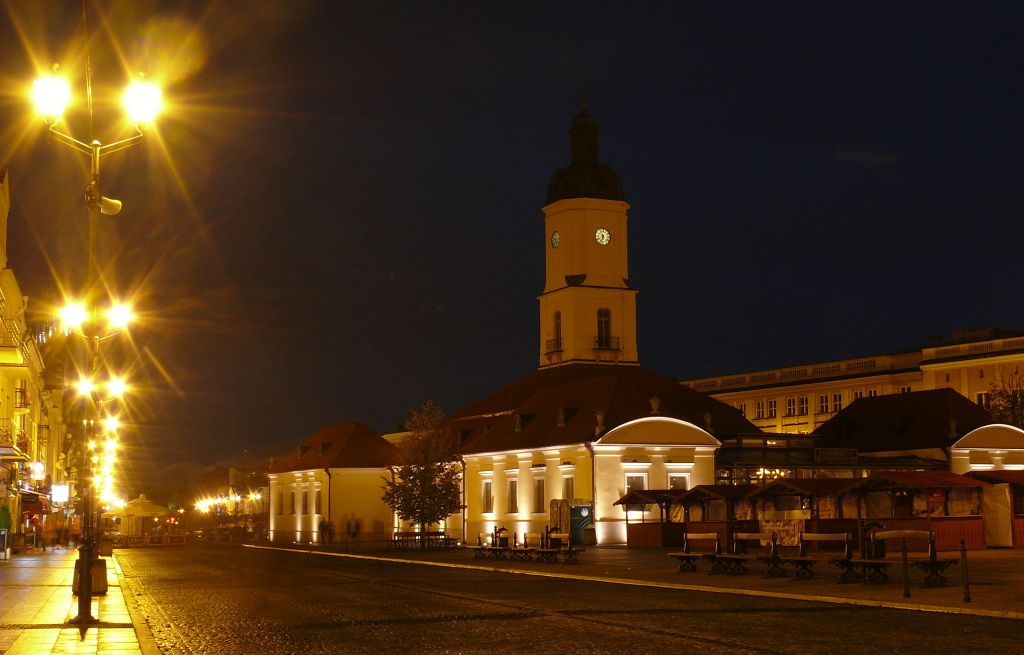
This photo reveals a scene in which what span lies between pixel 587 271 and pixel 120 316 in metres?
49.2

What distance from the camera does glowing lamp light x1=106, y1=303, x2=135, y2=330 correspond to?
111ft

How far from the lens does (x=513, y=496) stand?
205 feet

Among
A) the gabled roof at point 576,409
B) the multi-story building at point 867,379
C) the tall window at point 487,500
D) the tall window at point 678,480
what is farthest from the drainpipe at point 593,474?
the multi-story building at point 867,379

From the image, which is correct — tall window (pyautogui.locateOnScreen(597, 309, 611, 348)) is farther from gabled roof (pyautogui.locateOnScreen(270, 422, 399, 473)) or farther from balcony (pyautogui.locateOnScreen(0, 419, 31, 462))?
balcony (pyautogui.locateOnScreen(0, 419, 31, 462))

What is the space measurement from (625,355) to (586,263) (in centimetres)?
638

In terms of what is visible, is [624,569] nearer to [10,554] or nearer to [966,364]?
[10,554]

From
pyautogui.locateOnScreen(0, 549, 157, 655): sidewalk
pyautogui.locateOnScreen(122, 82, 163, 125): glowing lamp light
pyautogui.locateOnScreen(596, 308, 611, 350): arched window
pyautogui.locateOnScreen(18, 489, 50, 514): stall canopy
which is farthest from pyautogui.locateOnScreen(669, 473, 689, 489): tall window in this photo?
pyautogui.locateOnScreen(122, 82, 163, 125): glowing lamp light

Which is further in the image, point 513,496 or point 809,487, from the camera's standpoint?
point 513,496

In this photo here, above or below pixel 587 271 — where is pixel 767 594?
below

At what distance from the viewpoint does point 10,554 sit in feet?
167

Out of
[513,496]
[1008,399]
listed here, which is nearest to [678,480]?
[513,496]

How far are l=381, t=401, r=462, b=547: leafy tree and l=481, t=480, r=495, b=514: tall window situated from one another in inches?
56.8

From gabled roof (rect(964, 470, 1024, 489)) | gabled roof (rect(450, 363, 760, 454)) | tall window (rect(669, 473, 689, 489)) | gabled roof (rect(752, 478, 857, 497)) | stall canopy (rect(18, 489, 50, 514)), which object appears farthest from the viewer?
stall canopy (rect(18, 489, 50, 514))

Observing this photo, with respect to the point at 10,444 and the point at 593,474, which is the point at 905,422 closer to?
the point at 593,474
